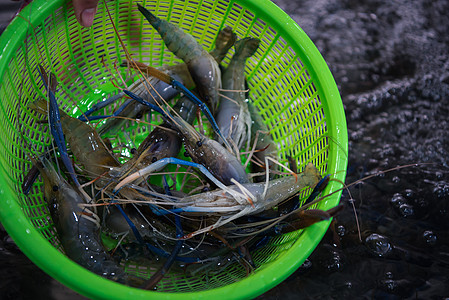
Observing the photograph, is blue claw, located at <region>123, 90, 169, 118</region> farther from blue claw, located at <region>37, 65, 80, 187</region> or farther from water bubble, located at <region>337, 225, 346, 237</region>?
water bubble, located at <region>337, 225, 346, 237</region>

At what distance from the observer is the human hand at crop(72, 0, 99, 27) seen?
1.38 metres

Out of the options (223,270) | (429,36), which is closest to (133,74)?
(223,270)

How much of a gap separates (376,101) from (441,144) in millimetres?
405

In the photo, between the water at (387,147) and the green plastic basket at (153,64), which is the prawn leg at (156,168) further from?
the water at (387,147)

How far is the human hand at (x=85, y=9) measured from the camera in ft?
4.53

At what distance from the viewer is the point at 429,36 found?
2.63 meters

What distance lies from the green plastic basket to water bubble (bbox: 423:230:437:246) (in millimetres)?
667

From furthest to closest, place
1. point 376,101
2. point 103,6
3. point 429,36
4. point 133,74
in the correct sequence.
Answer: point 429,36
point 376,101
point 133,74
point 103,6

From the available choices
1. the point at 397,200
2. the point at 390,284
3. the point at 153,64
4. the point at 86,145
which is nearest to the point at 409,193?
the point at 397,200

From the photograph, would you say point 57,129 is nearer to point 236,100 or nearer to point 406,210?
point 236,100

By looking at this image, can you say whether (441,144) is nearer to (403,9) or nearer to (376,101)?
(376,101)

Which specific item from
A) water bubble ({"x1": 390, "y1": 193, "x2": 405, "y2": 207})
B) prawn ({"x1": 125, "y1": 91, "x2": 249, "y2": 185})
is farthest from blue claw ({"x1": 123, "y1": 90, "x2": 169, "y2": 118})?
water bubble ({"x1": 390, "y1": 193, "x2": 405, "y2": 207})

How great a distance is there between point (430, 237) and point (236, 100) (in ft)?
3.47

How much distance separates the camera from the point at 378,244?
1.78 m
